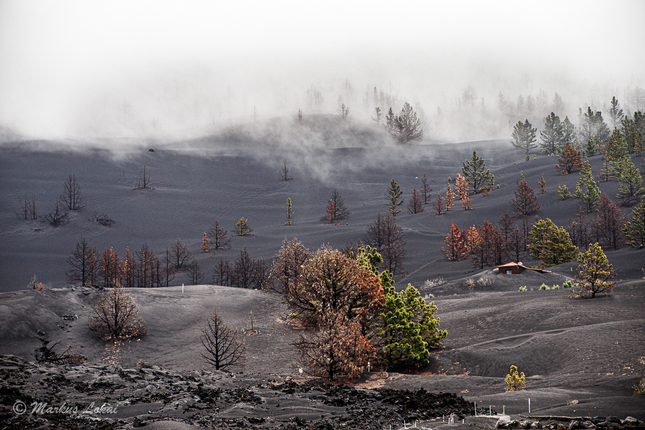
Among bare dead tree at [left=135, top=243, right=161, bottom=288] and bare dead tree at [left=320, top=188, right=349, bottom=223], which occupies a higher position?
bare dead tree at [left=320, top=188, right=349, bottom=223]

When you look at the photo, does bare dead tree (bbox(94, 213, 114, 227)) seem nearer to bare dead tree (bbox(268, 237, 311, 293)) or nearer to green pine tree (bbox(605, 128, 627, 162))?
bare dead tree (bbox(268, 237, 311, 293))

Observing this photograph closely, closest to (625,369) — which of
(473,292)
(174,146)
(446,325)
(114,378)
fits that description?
(446,325)

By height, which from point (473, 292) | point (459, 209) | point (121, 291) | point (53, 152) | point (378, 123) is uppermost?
point (378, 123)

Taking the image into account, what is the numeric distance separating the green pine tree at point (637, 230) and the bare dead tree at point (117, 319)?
193 feet

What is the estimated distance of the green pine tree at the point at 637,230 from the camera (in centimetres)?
5372

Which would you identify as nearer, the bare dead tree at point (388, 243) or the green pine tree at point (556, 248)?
the green pine tree at point (556, 248)

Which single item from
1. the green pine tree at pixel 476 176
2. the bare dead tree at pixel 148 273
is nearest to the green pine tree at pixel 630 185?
the green pine tree at pixel 476 176

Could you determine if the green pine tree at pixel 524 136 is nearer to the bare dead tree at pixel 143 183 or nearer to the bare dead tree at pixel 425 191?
the bare dead tree at pixel 425 191

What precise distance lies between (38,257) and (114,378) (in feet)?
248

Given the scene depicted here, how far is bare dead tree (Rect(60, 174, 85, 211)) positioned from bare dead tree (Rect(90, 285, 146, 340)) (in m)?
82.4

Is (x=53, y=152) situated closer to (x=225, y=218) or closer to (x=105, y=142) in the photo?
(x=105, y=142)

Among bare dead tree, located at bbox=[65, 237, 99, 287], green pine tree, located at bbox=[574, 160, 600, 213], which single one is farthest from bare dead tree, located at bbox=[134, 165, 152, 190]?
green pine tree, located at bbox=[574, 160, 600, 213]

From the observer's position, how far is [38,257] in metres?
79.4

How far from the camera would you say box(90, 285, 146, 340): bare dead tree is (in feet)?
98.6
